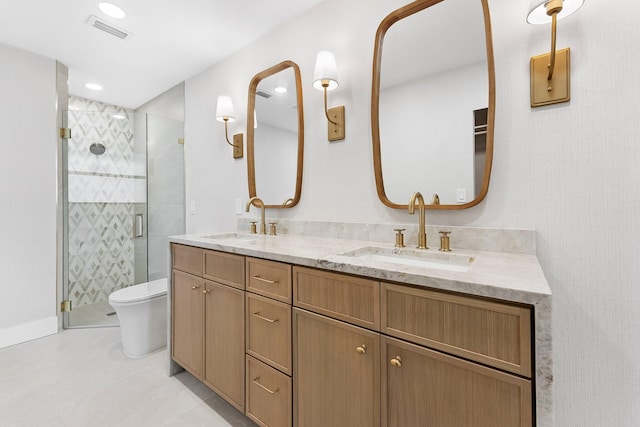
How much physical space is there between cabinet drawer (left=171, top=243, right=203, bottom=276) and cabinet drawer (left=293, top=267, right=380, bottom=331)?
795 mm

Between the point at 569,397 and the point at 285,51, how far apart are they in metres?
2.39

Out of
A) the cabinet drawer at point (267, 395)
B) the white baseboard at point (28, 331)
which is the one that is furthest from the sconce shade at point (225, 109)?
the white baseboard at point (28, 331)

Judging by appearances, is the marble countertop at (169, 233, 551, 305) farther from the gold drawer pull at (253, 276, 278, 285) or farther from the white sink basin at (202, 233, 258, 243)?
the white sink basin at (202, 233, 258, 243)

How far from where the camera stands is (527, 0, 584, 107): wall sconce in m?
1.07

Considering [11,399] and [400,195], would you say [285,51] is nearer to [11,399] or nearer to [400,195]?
[400,195]

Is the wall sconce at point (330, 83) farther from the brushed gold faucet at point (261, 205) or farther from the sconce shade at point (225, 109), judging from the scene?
the sconce shade at point (225, 109)

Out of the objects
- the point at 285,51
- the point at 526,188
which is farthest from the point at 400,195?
the point at 285,51

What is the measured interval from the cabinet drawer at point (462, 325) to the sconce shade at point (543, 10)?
3.56ft

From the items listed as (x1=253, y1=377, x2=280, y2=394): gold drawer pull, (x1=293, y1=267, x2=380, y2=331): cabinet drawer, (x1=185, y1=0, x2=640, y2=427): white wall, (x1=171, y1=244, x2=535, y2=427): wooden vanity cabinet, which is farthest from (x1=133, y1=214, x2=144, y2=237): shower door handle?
(x1=185, y1=0, x2=640, y2=427): white wall

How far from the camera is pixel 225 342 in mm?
1547

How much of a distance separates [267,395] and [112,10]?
2.51m

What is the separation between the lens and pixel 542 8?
1.11 m

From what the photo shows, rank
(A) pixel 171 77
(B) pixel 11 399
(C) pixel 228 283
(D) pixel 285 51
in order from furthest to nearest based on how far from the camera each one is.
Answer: (A) pixel 171 77
(D) pixel 285 51
(B) pixel 11 399
(C) pixel 228 283

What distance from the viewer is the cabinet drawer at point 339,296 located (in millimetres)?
992
